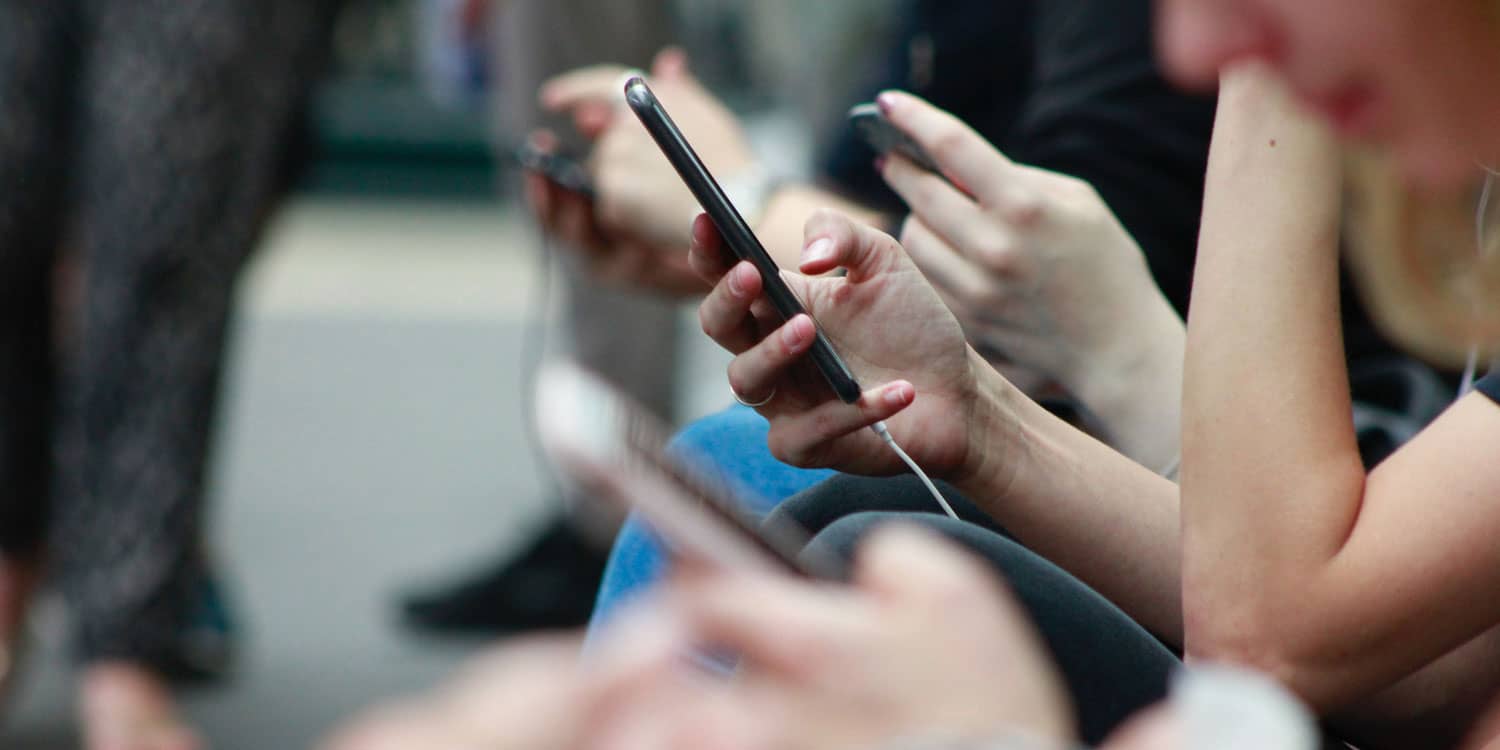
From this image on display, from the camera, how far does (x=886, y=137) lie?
38.4 inches

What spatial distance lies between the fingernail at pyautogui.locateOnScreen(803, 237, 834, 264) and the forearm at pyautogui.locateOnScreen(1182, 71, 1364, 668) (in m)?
0.16

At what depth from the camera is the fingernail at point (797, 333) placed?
0.77 m

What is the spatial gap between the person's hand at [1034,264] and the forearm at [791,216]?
6cm

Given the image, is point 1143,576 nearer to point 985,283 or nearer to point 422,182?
point 985,283

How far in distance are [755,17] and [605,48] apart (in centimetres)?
71

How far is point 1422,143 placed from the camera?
20.6 inches

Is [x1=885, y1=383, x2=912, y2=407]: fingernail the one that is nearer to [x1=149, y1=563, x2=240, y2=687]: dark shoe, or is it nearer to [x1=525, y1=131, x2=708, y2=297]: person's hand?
[x1=525, y1=131, x2=708, y2=297]: person's hand

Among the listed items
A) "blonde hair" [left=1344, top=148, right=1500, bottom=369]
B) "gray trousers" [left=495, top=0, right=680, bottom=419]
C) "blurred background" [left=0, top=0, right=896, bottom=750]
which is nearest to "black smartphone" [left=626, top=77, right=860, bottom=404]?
"blonde hair" [left=1344, top=148, right=1500, bottom=369]

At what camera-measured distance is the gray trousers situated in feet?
7.22

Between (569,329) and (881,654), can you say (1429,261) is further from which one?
(569,329)

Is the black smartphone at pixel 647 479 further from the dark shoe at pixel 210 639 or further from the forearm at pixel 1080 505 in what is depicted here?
the dark shoe at pixel 210 639

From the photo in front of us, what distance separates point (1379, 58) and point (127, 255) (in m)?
1.50

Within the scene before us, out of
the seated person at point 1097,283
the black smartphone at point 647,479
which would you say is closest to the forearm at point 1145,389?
the seated person at point 1097,283

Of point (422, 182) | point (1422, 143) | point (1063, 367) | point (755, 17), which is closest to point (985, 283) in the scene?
point (1063, 367)
